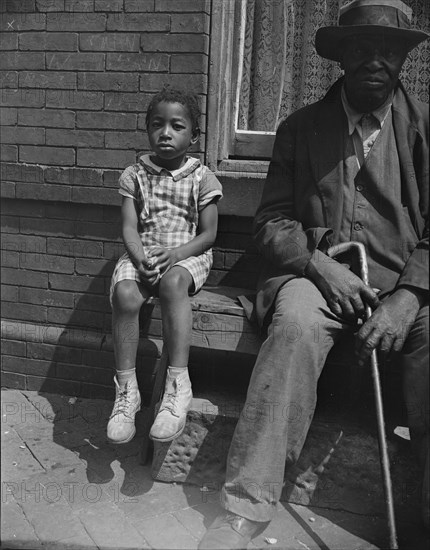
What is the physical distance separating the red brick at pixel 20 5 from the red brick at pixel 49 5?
36 mm

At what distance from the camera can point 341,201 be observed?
3.35m

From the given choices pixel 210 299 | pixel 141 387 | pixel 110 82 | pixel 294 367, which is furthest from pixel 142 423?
pixel 110 82

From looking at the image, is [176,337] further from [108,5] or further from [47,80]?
[108,5]

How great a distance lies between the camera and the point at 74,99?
4160 mm

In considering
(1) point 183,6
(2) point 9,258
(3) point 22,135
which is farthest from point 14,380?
(1) point 183,6

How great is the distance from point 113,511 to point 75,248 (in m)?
1.80

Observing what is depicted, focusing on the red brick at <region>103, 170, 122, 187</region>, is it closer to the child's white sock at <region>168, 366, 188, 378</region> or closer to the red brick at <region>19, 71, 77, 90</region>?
the red brick at <region>19, 71, 77, 90</region>

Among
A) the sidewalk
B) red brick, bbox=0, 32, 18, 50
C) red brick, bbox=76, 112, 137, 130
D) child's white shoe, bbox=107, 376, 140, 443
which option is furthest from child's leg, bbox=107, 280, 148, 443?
red brick, bbox=0, 32, 18, 50

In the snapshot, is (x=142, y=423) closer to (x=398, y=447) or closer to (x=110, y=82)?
(x=398, y=447)

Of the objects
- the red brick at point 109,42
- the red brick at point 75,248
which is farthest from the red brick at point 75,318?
the red brick at point 109,42

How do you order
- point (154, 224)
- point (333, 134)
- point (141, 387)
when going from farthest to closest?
point (141, 387)
point (154, 224)
point (333, 134)

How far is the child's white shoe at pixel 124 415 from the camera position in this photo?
10.5ft

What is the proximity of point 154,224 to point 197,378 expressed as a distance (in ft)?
3.00

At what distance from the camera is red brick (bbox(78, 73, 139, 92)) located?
4.05 m
